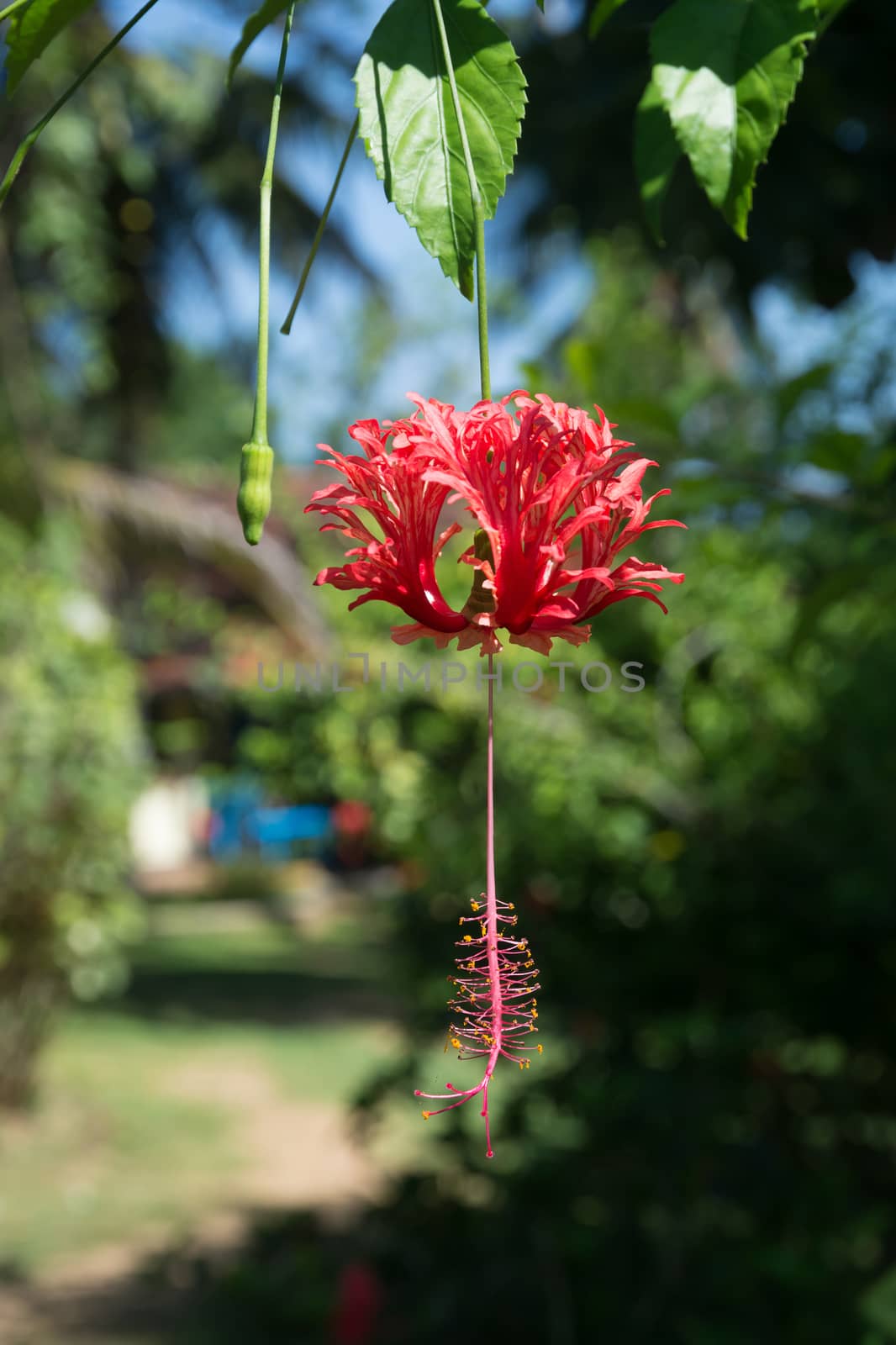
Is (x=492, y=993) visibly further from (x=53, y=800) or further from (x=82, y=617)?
(x=82, y=617)

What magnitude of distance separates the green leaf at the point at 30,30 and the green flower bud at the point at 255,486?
25cm

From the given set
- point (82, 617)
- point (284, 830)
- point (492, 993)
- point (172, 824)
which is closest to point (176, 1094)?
point (82, 617)

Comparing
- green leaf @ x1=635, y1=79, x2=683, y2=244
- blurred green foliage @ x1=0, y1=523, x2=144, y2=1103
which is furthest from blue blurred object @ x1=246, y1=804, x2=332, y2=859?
green leaf @ x1=635, y1=79, x2=683, y2=244

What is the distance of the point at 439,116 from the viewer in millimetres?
673

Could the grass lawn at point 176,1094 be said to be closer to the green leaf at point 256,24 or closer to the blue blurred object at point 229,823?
the green leaf at point 256,24

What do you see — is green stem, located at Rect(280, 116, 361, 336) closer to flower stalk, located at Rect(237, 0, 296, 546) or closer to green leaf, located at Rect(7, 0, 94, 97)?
flower stalk, located at Rect(237, 0, 296, 546)

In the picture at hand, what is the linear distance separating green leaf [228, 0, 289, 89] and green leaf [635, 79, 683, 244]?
0.24 metres

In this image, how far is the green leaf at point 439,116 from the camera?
65 cm

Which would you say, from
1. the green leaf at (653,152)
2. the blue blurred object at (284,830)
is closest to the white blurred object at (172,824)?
the blue blurred object at (284,830)

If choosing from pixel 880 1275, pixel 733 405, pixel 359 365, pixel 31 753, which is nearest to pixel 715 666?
pixel 880 1275

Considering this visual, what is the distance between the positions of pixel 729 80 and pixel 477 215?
161mm

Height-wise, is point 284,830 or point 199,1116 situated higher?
point 284,830

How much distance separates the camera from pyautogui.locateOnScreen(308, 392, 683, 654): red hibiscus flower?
629 mm

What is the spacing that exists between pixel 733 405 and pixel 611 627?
68.5 inches
